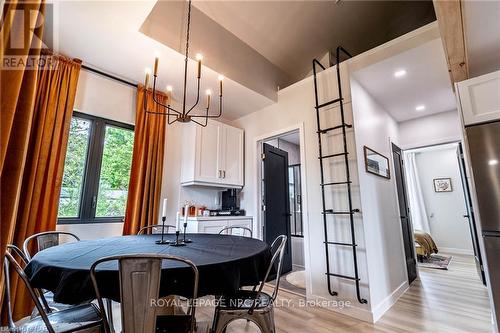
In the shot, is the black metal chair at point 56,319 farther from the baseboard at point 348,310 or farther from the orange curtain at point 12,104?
the baseboard at point 348,310

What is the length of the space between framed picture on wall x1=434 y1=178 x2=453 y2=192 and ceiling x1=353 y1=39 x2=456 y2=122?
10.4 feet

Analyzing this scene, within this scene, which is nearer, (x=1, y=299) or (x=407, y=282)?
(x=1, y=299)

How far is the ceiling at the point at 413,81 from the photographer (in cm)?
254

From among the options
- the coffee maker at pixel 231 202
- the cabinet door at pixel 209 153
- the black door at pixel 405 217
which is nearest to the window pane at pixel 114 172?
the cabinet door at pixel 209 153

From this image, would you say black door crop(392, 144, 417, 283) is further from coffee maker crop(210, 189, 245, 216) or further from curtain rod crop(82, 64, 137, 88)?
curtain rod crop(82, 64, 137, 88)

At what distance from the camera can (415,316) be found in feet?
8.06

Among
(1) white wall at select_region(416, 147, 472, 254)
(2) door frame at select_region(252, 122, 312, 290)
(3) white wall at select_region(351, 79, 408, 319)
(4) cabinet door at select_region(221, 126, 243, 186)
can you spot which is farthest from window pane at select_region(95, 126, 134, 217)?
(1) white wall at select_region(416, 147, 472, 254)

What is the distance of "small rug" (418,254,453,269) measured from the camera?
4.49 meters

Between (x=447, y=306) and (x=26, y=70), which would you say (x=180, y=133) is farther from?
(x=447, y=306)

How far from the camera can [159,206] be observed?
10.7ft

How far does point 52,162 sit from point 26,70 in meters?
1.92

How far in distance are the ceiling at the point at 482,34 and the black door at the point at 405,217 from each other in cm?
164

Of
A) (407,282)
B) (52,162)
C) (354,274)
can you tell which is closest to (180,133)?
(52,162)

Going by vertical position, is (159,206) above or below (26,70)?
below
